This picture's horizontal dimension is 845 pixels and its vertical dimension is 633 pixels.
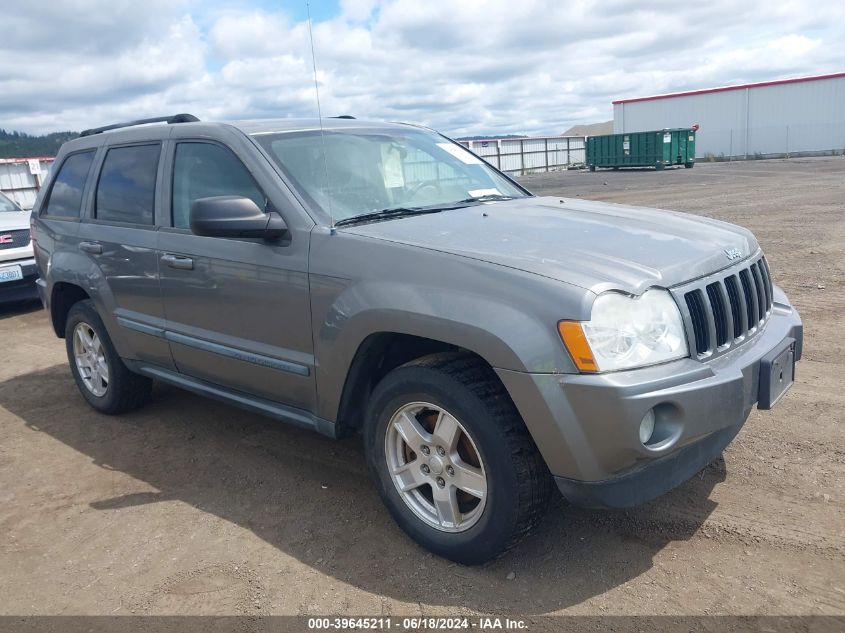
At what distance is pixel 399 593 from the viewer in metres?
2.89

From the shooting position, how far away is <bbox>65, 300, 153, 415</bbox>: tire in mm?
4848

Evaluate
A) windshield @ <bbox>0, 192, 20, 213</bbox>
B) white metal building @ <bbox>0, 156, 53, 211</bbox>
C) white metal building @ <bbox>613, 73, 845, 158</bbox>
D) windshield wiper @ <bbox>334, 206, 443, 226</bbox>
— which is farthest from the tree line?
white metal building @ <bbox>613, 73, 845, 158</bbox>

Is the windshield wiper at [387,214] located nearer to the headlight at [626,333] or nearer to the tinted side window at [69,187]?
the headlight at [626,333]

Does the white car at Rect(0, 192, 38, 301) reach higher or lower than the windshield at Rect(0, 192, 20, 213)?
lower

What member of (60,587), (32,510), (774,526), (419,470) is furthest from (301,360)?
(774,526)

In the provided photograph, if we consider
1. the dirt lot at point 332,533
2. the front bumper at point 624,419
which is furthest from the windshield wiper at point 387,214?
the dirt lot at point 332,533

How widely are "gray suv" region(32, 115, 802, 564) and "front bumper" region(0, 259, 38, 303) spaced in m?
5.04

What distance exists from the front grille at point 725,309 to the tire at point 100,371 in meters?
3.66

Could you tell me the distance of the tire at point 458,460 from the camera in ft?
9.00

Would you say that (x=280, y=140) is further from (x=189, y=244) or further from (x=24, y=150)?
(x=24, y=150)

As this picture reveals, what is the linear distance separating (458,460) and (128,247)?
254 cm

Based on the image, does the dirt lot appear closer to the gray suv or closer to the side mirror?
the gray suv

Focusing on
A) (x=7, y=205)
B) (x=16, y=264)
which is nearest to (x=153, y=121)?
(x=16, y=264)

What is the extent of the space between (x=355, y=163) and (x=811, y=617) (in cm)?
280
